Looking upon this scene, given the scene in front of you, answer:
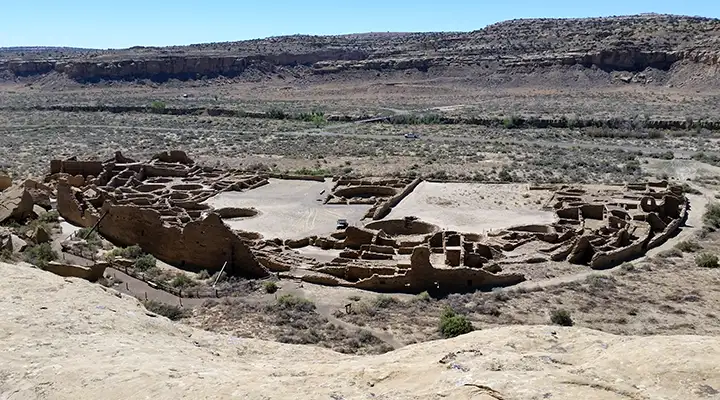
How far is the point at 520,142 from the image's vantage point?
62719 mm

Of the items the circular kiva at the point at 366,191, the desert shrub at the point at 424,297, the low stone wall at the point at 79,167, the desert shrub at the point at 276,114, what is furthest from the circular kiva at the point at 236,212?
the desert shrub at the point at 276,114

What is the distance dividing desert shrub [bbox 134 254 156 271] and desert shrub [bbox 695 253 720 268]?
68.1 feet

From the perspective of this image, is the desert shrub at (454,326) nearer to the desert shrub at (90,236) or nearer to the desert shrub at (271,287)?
the desert shrub at (271,287)

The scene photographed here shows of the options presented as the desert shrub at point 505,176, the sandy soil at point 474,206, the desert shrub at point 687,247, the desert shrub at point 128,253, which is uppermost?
the desert shrub at point 128,253

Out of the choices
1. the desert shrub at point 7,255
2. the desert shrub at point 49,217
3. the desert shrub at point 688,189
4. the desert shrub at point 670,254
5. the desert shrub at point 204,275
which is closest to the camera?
the desert shrub at point 7,255

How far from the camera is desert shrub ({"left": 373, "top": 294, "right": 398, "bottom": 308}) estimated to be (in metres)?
22.9

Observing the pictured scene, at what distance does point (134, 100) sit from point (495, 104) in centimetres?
5136

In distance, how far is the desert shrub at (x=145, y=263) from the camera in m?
26.0

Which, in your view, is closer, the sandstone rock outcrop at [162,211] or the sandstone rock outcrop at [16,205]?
the sandstone rock outcrop at [162,211]

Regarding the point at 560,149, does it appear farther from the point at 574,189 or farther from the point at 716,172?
the point at 574,189

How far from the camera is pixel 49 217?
31.9 metres

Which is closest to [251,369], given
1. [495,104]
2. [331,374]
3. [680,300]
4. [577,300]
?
[331,374]

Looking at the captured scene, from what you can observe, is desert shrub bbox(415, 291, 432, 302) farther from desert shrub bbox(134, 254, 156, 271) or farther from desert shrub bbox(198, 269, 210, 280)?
desert shrub bbox(134, 254, 156, 271)

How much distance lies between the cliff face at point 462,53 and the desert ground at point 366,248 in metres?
12.2
